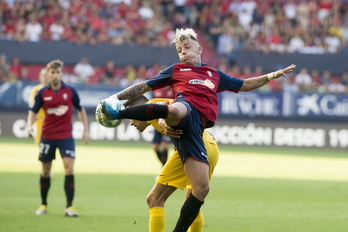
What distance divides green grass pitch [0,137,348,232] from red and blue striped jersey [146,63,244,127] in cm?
202

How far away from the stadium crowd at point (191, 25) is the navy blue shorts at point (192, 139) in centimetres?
2071

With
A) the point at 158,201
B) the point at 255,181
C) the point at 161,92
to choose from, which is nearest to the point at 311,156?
the point at 255,181

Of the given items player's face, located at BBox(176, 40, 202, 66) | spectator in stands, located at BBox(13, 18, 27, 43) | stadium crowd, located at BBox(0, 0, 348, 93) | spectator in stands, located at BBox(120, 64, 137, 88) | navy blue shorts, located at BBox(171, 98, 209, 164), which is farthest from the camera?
spectator in stands, located at BBox(13, 18, 27, 43)

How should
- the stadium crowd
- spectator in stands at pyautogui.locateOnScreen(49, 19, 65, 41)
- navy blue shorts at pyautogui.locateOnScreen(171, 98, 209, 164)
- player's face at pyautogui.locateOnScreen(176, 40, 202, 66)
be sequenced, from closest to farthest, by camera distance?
1. navy blue shorts at pyautogui.locateOnScreen(171, 98, 209, 164)
2. player's face at pyautogui.locateOnScreen(176, 40, 202, 66)
3. the stadium crowd
4. spectator in stands at pyautogui.locateOnScreen(49, 19, 65, 41)

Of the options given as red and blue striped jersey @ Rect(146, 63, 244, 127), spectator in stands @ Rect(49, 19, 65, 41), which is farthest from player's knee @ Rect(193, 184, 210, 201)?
spectator in stands @ Rect(49, 19, 65, 41)

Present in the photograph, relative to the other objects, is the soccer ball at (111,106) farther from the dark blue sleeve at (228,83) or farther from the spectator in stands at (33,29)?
the spectator in stands at (33,29)

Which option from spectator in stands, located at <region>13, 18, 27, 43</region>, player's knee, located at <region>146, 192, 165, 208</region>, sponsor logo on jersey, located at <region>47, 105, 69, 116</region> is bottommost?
player's knee, located at <region>146, 192, 165, 208</region>

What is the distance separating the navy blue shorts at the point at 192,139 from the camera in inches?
281

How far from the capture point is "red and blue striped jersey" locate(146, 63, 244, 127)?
24.0 ft

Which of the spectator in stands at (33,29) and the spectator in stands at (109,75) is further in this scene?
the spectator in stands at (33,29)

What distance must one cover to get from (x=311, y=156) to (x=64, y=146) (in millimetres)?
14833

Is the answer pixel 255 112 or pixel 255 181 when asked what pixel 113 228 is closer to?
pixel 255 181

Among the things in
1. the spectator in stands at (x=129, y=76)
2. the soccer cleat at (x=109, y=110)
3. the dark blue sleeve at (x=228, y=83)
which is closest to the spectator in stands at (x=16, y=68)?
the spectator in stands at (x=129, y=76)

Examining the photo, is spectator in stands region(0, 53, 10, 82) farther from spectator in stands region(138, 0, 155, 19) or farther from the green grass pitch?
spectator in stands region(138, 0, 155, 19)
